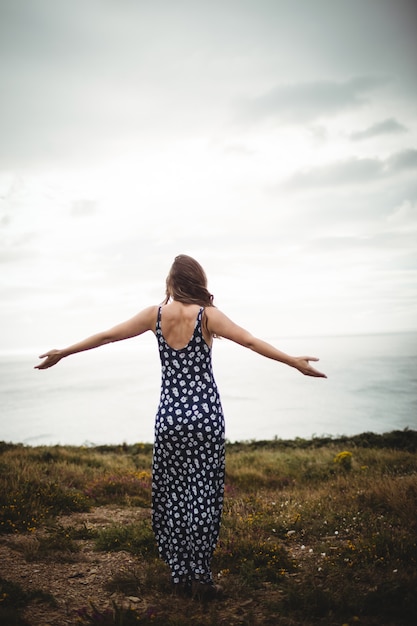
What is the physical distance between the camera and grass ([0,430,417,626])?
3.58 metres

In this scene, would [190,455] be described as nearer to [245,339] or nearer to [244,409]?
[245,339]

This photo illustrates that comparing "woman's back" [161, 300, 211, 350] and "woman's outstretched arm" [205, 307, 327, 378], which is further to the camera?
"woman's back" [161, 300, 211, 350]

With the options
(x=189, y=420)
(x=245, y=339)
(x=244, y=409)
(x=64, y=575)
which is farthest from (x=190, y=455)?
(x=244, y=409)

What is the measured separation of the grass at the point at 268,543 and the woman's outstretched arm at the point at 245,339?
6.42ft

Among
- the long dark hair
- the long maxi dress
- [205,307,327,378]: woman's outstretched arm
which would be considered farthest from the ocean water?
the long dark hair

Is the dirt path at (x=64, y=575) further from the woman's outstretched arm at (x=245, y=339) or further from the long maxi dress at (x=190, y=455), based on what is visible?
the woman's outstretched arm at (x=245, y=339)

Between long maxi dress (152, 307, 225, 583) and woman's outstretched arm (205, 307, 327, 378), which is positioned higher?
woman's outstretched arm (205, 307, 327, 378)

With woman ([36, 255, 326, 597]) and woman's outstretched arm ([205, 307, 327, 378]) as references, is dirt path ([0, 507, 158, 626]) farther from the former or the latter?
woman's outstretched arm ([205, 307, 327, 378])

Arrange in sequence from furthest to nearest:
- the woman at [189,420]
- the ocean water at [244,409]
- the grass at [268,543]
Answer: the ocean water at [244,409] < the woman at [189,420] < the grass at [268,543]

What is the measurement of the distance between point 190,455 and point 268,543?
2.01 metres

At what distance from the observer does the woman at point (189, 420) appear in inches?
153

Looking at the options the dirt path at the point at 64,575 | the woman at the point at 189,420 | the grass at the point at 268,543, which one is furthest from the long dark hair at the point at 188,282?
the dirt path at the point at 64,575

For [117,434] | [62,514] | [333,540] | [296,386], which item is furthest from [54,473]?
[296,386]

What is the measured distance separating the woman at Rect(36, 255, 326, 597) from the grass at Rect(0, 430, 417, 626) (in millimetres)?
461
